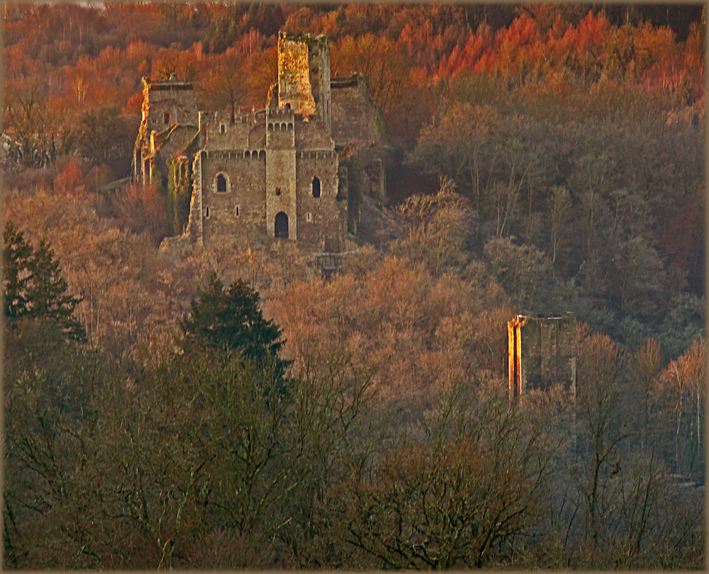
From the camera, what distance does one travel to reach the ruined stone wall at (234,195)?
82812mm

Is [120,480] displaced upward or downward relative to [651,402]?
upward

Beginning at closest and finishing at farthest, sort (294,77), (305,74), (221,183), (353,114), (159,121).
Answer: (221,183) → (305,74) → (294,77) → (159,121) → (353,114)

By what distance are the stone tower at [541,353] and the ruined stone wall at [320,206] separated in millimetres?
6872

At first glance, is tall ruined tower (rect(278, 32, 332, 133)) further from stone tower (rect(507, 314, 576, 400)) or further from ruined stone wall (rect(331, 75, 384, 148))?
stone tower (rect(507, 314, 576, 400))

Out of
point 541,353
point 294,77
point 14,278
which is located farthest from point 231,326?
point 294,77

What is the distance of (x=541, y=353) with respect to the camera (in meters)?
76.3

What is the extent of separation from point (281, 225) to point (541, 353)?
1007 centimetres

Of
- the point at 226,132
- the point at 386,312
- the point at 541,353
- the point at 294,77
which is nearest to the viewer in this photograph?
the point at 541,353

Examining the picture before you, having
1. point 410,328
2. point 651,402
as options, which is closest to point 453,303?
point 410,328

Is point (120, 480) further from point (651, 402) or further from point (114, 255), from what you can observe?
point (114, 255)

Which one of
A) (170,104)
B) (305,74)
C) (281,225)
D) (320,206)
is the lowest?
(281,225)

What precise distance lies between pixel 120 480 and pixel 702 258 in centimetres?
4811

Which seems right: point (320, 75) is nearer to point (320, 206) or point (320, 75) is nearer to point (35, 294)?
point (320, 206)

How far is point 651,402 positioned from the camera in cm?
7519
